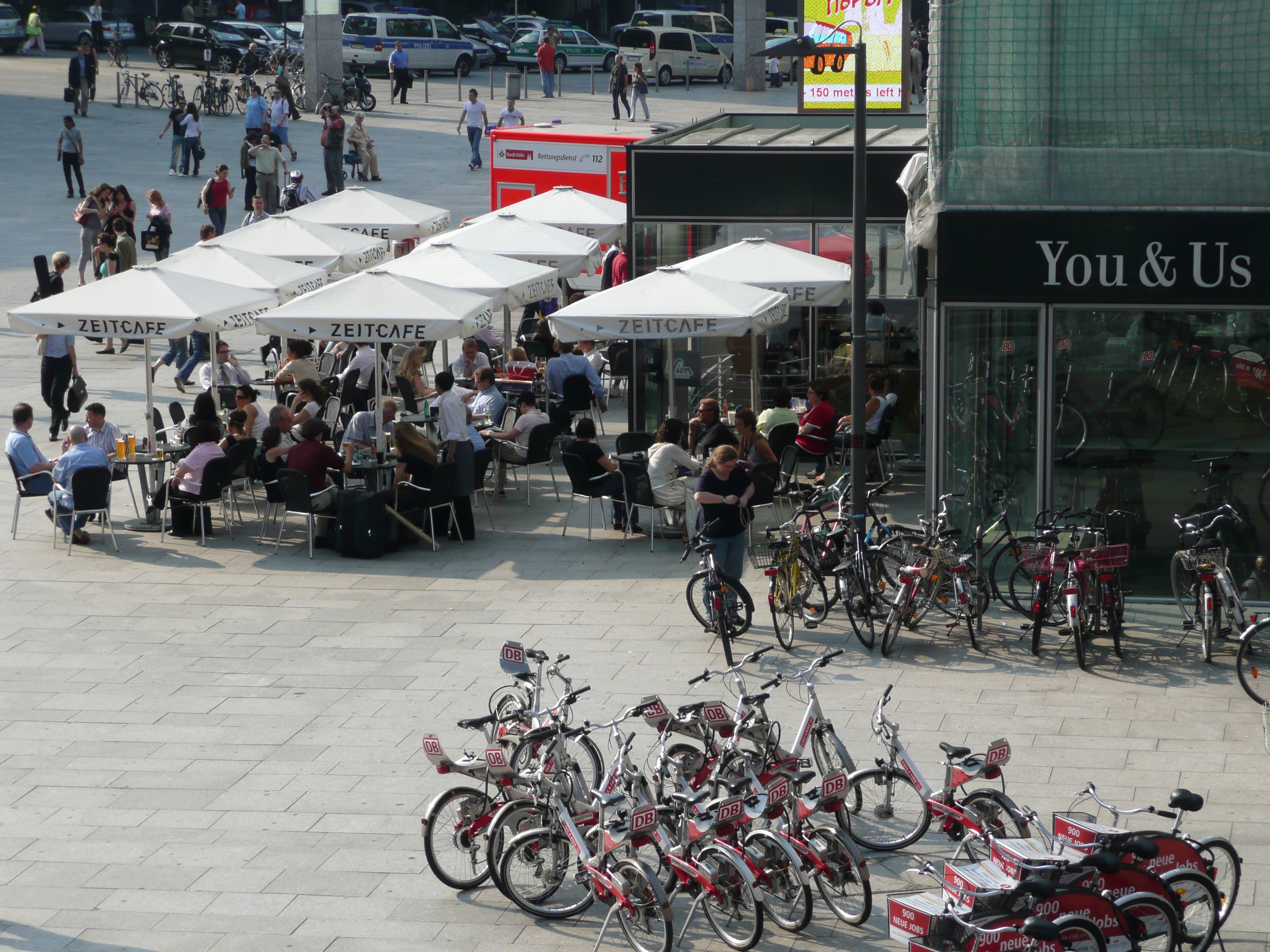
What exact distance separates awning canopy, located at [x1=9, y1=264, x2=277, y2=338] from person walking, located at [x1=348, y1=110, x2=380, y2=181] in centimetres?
2055

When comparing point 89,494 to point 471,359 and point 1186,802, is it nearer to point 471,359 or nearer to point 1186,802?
point 471,359

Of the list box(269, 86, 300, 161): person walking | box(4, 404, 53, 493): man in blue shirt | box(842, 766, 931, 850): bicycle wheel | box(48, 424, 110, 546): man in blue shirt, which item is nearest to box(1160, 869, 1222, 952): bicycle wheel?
box(842, 766, 931, 850): bicycle wheel

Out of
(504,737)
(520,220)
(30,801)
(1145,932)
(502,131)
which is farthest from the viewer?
(502,131)

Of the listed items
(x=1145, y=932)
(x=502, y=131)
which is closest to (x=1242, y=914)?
(x=1145, y=932)

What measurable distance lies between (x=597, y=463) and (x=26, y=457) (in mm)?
5363

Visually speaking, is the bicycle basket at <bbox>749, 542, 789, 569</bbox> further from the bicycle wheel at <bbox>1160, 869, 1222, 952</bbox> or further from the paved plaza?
→ the bicycle wheel at <bbox>1160, 869, 1222, 952</bbox>

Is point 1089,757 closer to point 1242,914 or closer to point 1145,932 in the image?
point 1242,914

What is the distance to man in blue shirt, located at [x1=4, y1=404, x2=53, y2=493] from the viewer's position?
14648 millimetres

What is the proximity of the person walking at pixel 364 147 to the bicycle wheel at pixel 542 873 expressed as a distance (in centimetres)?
2964

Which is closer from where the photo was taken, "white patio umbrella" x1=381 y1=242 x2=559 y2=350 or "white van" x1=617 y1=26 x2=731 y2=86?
"white patio umbrella" x1=381 y1=242 x2=559 y2=350

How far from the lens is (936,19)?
12539 mm

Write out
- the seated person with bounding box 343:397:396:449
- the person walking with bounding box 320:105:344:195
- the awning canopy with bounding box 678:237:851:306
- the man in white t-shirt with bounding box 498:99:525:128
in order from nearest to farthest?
the seated person with bounding box 343:397:396:449 → the awning canopy with bounding box 678:237:851:306 → the person walking with bounding box 320:105:344:195 → the man in white t-shirt with bounding box 498:99:525:128

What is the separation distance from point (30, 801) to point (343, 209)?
1463 centimetres

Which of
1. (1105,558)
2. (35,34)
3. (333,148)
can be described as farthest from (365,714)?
(35,34)
